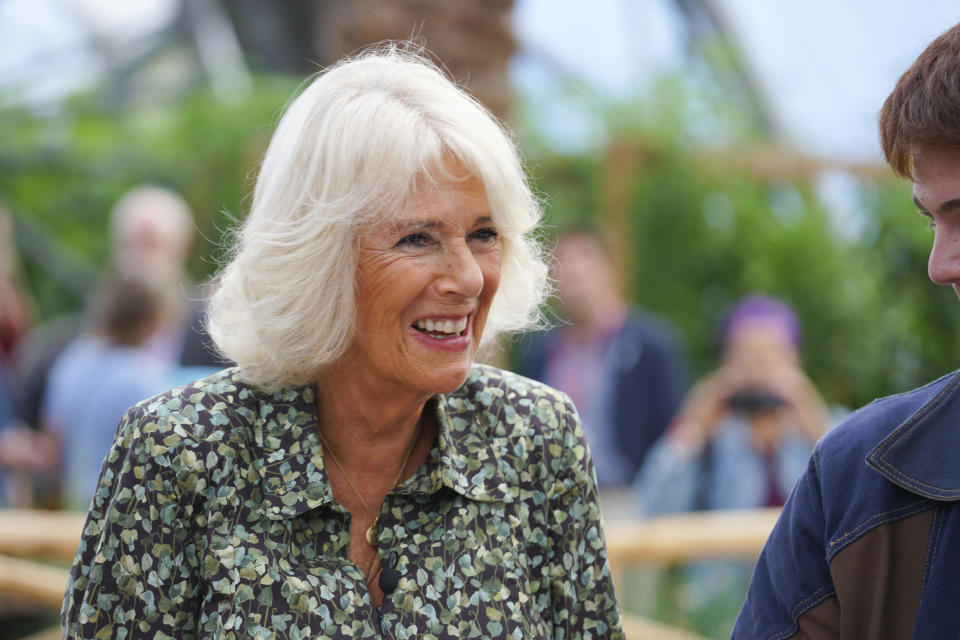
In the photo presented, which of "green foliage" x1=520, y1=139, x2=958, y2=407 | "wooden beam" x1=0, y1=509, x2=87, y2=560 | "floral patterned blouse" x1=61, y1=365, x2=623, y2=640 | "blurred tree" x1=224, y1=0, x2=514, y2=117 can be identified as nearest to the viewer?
"floral patterned blouse" x1=61, y1=365, x2=623, y2=640

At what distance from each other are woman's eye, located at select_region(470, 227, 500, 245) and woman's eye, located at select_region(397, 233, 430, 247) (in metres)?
0.10

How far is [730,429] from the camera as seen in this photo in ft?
16.3

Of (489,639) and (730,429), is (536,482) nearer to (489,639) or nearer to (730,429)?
(489,639)

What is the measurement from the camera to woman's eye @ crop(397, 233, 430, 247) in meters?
2.23

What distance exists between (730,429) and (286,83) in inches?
273

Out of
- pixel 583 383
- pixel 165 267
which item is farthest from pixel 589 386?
pixel 165 267

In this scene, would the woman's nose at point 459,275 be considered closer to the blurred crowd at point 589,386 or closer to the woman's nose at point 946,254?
the woman's nose at point 946,254

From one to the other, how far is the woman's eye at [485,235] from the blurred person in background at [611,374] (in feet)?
10.6

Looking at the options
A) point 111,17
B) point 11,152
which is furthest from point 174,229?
point 111,17

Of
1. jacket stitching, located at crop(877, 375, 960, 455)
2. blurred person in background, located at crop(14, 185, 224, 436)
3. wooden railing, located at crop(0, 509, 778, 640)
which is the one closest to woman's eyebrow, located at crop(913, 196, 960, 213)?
jacket stitching, located at crop(877, 375, 960, 455)

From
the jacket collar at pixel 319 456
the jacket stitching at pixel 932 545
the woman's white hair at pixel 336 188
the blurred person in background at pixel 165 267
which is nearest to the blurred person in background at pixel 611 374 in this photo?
the blurred person in background at pixel 165 267

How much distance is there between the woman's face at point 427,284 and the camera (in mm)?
2221

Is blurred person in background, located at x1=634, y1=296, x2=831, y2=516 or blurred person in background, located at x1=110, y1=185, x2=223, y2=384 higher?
blurred person in background, located at x1=110, y1=185, x2=223, y2=384

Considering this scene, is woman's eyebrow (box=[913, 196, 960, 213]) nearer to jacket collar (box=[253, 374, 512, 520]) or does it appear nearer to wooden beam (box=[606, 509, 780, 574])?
jacket collar (box=[253, 374, 512, 520])
